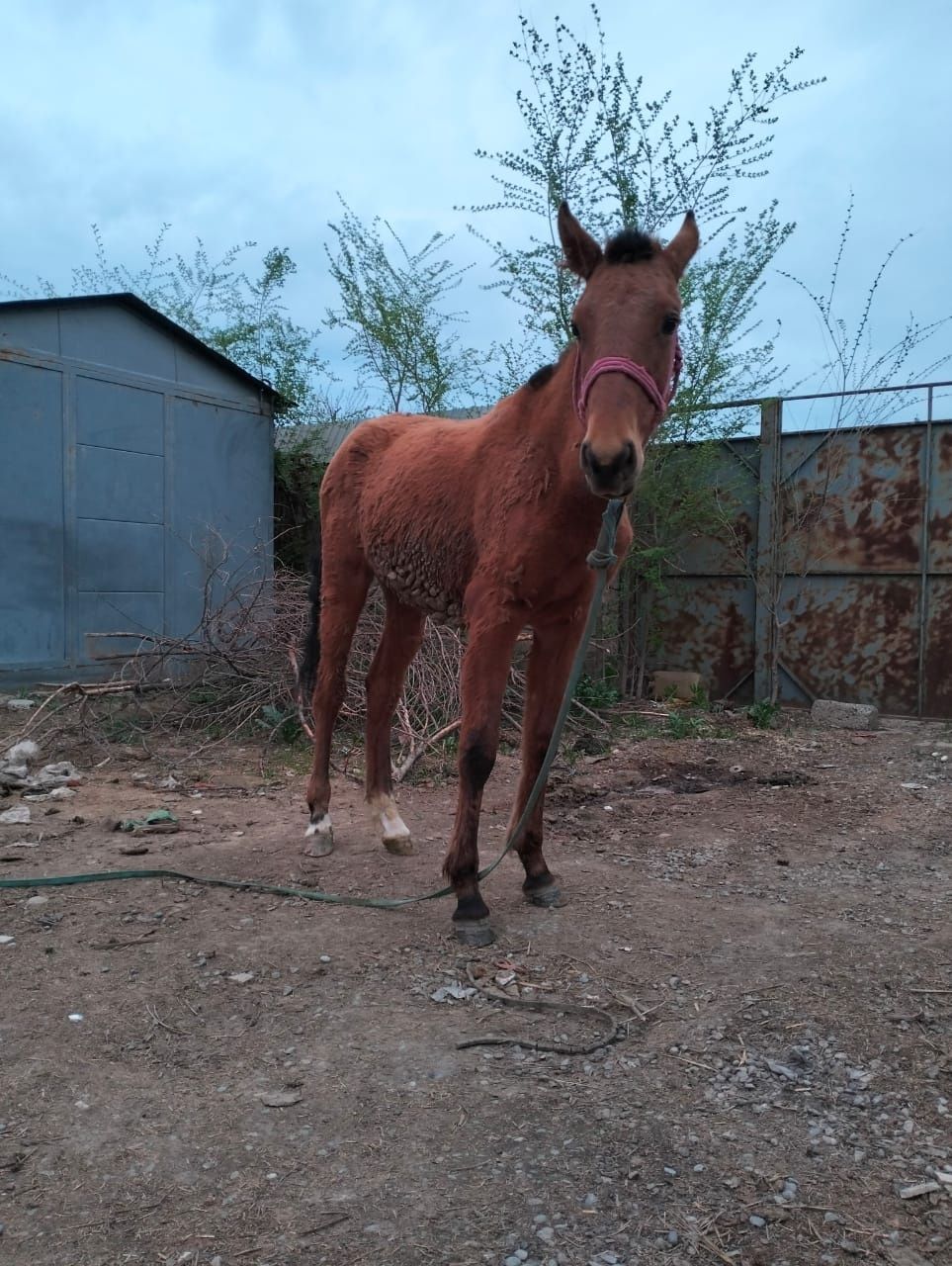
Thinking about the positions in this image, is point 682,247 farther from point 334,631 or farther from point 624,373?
point 334,631

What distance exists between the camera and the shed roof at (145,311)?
7.96 m

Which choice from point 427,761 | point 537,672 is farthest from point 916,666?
point 537,672

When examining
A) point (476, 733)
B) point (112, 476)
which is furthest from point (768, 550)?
point (112, 476)

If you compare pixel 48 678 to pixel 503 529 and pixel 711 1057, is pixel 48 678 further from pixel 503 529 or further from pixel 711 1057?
pixel 711 1057

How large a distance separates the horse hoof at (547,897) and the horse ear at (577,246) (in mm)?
2352

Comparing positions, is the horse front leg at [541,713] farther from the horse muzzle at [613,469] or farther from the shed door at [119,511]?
the shed door at [119,511]

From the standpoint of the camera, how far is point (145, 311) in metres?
8.92

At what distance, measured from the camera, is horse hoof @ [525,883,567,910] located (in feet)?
11.6

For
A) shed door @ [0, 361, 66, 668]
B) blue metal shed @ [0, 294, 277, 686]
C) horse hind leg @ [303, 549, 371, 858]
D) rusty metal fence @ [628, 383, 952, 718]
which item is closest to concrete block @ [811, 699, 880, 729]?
rusty metal fence @ [628, 383, 952, 718]

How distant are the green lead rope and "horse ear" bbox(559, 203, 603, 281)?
831mm

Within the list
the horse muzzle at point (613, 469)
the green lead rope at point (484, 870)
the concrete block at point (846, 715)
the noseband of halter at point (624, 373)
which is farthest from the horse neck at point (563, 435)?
the concrete block at point (846, 715)

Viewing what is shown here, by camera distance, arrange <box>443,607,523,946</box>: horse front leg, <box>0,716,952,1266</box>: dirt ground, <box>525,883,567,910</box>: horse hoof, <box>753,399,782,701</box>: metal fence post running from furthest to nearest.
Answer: <box>753,399,782,701</box>: metal fence post, <box>525,883,567,910</box>: horse hoof, <box>443,607,523,946</box>: horse front leg, <box>0,716,952,1266</box>: dirt ground

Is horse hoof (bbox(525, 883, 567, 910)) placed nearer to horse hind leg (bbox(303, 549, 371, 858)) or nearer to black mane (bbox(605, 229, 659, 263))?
horse hind leg (bbox(303, 549, 371, 858))

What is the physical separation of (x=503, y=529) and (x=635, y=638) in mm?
6248
